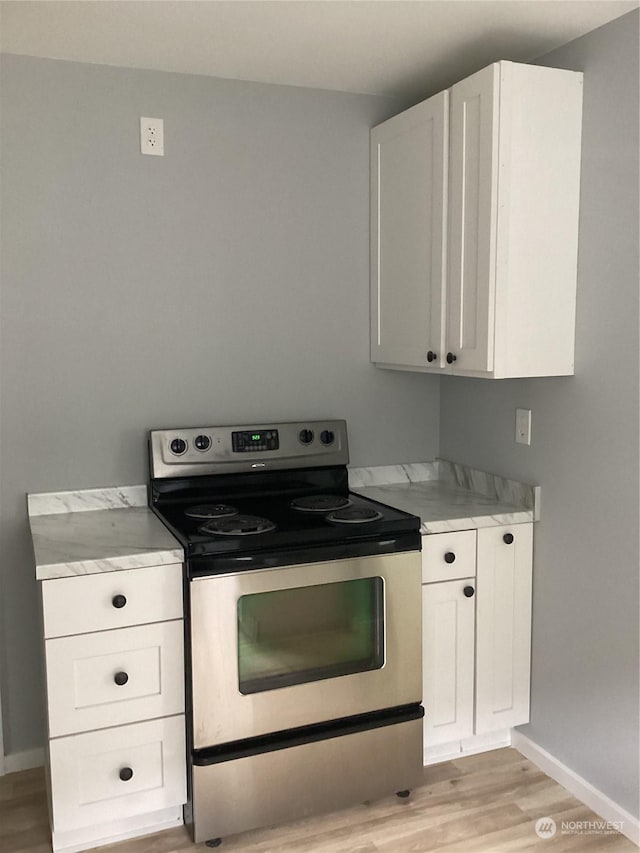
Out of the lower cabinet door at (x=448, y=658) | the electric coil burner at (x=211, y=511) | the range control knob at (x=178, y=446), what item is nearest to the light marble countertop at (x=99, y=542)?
the electric coil burner at (x=211, y=511)

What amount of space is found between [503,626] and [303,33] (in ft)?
6.28

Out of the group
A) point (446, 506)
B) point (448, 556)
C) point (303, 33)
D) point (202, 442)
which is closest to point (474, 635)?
point (448, 556)

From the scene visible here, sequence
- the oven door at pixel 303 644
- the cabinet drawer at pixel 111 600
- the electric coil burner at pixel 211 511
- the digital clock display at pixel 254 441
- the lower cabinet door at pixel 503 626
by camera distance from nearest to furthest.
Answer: the cabinet drawer at pixel 111 600 < the oven door at pixel 303 644 < the electric coil burner at pixel 211 511 < the lower cabinet door at pixel 503 626 < the digital clock display at pixel 254 441

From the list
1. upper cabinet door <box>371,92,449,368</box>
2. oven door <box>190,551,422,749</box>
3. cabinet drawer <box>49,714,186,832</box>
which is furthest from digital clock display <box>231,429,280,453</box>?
cabinet drawer <box>49,714,186,832</box>

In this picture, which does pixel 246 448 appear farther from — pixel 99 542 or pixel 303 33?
pixel 303 33

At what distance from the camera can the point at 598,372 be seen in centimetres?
229

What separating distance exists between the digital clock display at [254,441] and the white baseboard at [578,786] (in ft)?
4.23

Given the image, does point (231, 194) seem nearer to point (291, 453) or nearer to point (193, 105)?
point (193, 105)

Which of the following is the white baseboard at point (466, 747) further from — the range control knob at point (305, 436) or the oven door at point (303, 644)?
the range control knob at point (305, 436)

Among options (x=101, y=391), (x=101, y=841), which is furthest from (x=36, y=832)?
(x=101, y=391)

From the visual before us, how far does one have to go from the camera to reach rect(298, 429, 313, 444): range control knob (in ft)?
9.21

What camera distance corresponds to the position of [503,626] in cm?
261

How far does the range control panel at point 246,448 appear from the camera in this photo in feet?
8.59

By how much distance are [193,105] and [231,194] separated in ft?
1.00
